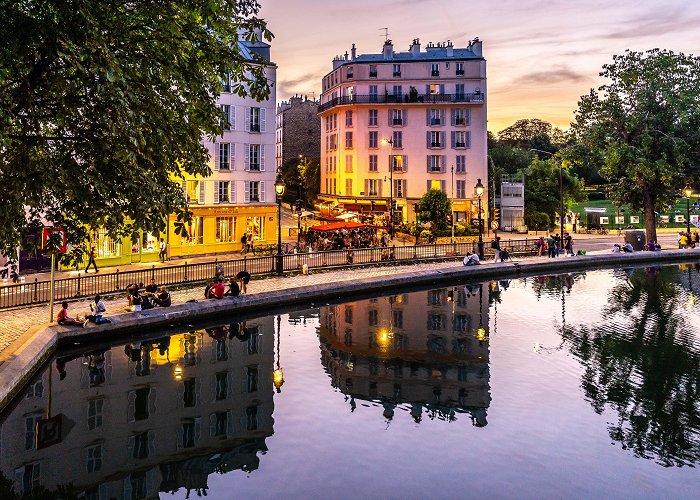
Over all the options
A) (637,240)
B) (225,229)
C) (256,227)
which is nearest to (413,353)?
(225,229)

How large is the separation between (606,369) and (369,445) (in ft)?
32.1

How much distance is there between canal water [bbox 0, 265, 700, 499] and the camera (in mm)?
13188

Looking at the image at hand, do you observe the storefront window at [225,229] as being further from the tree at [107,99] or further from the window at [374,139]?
the tree at [107,99]

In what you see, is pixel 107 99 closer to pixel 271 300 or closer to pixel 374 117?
pixel 271 300

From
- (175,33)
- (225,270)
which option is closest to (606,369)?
(175,33)

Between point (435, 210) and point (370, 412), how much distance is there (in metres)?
43.4

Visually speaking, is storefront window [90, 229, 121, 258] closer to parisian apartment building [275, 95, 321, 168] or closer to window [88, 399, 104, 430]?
window [88, 399, 104, 430]

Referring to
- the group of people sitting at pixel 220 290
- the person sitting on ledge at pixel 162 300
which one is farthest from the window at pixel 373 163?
the person sitting on ledge at pixel 162 300

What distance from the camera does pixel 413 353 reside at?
897 inches

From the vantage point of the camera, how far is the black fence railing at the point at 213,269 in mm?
26469

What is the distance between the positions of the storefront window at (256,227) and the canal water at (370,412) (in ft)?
68.8

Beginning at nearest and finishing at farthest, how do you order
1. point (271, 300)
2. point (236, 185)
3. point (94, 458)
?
1. point (94, 458)
2. point (271, 300)
3. point (236, 185)

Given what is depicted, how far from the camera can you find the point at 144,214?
13875 millimetres

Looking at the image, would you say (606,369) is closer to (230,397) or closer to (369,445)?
(369,445)
